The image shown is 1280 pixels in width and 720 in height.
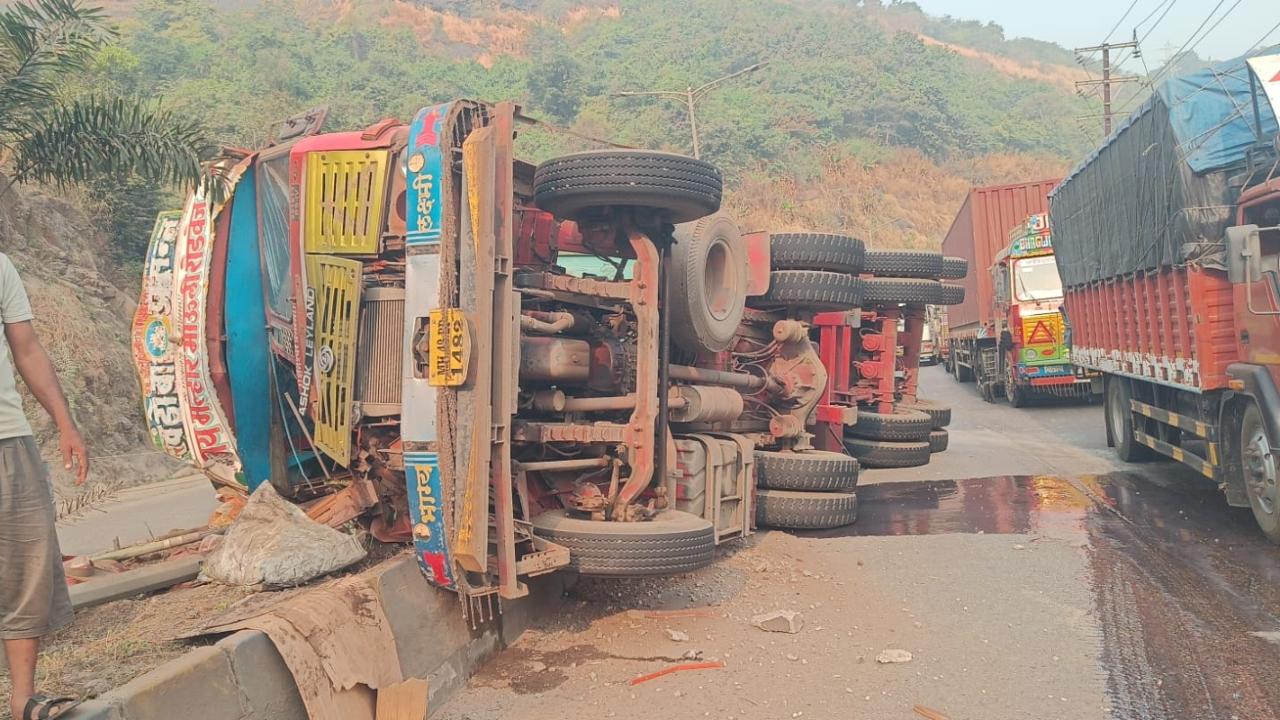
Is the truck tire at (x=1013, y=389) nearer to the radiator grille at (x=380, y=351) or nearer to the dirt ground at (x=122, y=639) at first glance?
the radiator grille at (x=380, y=351)

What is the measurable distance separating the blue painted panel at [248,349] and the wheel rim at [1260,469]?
20.5ft

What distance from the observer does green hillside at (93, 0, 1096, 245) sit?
129 feet

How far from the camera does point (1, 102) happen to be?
5477mm

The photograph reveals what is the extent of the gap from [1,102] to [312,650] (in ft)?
14.5

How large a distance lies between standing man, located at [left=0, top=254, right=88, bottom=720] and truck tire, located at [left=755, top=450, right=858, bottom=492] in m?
4.98

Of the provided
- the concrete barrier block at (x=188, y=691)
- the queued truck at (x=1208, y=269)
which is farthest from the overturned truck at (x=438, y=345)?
the queued truck at (x=1208, y=269)

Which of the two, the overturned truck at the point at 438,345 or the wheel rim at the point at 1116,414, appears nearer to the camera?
the overturned truck at the point at 438,345

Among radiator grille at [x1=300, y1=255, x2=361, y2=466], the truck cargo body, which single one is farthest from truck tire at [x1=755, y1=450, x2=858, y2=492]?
the truck cargo body

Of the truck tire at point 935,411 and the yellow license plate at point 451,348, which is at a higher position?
the yellow license plate at point 451,348

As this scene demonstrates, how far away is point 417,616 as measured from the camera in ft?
12.5

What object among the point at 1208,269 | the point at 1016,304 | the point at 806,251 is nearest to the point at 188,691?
the point at 806,251

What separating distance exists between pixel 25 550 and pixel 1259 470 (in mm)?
7179

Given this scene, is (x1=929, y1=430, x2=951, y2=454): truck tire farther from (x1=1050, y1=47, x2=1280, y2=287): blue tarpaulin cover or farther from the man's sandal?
the man's sandal

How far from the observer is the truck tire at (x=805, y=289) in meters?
7.52
